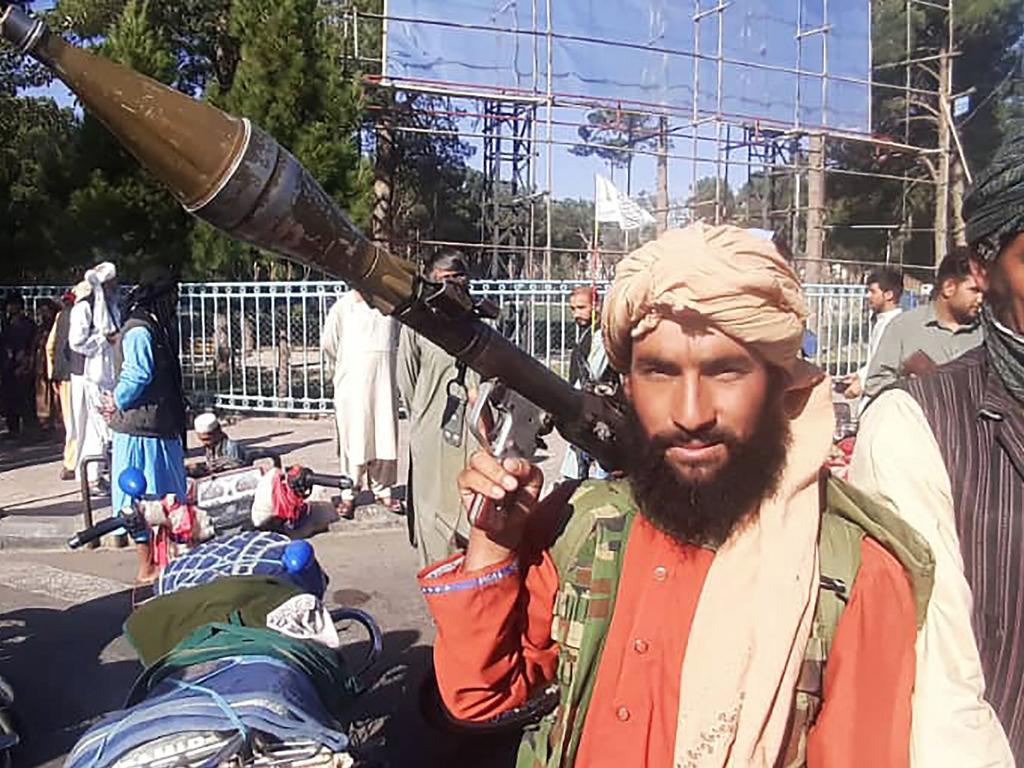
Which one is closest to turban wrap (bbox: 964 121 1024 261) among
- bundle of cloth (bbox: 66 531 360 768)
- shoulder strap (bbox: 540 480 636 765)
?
shoulder strap (bbox: 540 480 636 765)

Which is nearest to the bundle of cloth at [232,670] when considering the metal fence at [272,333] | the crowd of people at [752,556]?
the crowd of people at [752,556]

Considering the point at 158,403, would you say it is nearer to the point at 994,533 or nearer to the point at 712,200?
the point at 994,533

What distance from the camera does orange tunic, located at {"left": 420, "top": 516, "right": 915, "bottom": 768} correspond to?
1385mm

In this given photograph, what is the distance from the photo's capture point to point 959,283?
183 inches

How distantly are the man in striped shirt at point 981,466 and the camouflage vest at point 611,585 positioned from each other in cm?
9

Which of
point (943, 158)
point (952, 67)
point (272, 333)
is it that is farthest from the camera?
point (952, 67)

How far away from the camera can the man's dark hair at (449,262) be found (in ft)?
12.7

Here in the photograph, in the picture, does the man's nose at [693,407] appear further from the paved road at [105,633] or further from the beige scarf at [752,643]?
the paved road at [105,633]

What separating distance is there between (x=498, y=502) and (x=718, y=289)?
0.47m

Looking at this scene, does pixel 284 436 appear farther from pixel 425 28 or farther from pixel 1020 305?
pixel 1020 305

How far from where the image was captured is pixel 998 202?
5.54ft

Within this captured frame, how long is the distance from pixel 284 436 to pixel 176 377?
511cm

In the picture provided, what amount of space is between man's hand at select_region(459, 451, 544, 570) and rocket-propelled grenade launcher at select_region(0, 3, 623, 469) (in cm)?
33

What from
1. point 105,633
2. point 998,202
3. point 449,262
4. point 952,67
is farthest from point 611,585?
point 952,67
